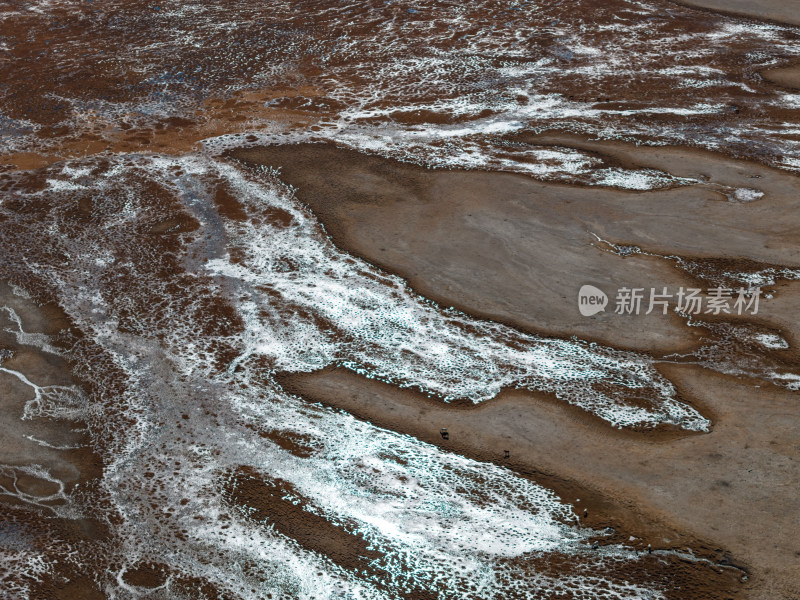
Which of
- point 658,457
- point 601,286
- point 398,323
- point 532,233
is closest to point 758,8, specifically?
point 532,233

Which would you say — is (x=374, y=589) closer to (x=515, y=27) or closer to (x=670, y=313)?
(x=670, y=313)

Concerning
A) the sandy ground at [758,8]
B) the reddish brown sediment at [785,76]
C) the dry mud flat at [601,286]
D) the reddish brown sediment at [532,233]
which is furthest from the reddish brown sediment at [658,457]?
the sandy ground at [758,8]

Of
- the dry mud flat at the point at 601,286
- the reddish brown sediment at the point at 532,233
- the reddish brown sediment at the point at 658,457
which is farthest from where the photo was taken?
the reddish brown sediment at the point at 532,233

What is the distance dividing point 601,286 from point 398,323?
9.05 ft

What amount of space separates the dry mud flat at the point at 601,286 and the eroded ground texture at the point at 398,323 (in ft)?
0.13

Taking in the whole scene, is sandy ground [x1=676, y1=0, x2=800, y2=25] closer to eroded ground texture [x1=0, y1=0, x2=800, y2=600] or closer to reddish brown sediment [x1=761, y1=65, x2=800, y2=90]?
eroded ground texture [x1=0, y1=0, x2=800, y2=600]

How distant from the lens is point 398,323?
8.70 m

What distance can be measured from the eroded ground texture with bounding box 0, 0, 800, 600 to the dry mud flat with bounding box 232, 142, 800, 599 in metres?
0.04

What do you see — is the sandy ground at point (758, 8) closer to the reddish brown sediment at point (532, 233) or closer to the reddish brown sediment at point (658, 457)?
the reddish brown sediment at point (532, 233)

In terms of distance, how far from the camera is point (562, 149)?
12219 millimetres

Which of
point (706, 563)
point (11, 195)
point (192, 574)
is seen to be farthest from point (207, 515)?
point (11, 195)

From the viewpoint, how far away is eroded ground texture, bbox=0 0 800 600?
6.18 meters

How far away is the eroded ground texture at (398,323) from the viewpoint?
618 centimetres

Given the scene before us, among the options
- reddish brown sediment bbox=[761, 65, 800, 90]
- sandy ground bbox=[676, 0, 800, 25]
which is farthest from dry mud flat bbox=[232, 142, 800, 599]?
sandy ground bbox=[676, 0, 800, 25]
